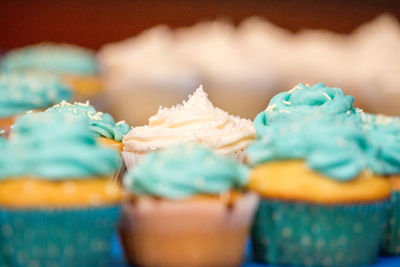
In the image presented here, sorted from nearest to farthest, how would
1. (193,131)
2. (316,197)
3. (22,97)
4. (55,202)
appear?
1. (55,202)
2. (316,197)
3. (193,131)
4. (22,97)

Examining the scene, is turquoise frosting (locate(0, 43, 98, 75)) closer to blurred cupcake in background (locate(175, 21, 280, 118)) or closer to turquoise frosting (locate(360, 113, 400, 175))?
blurred cupcake in background (locate(175, 21, 280, 118))

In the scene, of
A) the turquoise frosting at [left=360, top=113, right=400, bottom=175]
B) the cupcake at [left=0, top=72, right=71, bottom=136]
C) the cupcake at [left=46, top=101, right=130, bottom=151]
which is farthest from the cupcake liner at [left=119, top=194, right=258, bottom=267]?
the cupcake at [left=0, top=72, right=71, bottom=136]

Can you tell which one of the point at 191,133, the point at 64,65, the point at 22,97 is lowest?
the point at 191,133

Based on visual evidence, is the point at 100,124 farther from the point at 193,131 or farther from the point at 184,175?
the point at 184,175

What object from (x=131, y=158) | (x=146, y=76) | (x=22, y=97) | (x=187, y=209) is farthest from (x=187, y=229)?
(x=146, y=76)

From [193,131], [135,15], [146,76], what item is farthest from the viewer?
[135,15]

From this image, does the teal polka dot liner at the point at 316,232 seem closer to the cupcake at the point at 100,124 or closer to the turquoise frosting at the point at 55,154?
the turquoise frosting at the point at 55,154

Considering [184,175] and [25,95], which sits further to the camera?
[25,95]

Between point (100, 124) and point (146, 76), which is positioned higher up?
point (146, 76)
